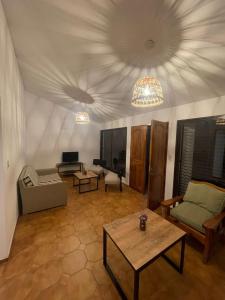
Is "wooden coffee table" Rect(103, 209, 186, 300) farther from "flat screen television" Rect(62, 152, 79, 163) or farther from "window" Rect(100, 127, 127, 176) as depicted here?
"flat screen television" Rect(62, 152, 79, 163)

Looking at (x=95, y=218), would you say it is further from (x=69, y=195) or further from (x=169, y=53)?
(x=169, y=53)

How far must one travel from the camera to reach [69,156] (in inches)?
210

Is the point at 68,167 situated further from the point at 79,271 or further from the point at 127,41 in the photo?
the point at 127,41

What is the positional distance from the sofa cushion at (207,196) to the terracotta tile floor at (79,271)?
583 mm

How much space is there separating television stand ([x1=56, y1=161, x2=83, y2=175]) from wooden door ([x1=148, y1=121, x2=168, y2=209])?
338 centimetres

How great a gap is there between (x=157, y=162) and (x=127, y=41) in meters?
2.20

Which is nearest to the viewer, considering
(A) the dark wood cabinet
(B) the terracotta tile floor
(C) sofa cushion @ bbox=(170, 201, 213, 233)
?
(B) the terracotta tile floor

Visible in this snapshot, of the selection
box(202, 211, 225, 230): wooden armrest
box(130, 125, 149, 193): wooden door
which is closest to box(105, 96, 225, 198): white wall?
box(130, 125, 149, 193): wooden door

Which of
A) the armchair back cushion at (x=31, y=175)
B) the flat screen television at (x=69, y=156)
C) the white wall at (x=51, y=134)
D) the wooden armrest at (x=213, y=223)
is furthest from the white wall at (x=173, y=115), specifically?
the armchair back cushion at (x=31, y=175)

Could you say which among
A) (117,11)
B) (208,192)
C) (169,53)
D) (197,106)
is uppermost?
(117,11)

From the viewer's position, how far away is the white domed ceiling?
1192 millimetres

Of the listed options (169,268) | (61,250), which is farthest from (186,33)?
(61,250)

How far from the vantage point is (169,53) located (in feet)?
5.27

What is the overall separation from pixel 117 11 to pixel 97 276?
108 inches
